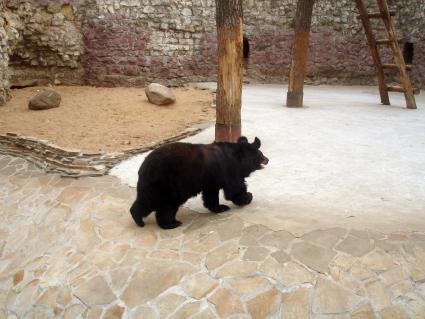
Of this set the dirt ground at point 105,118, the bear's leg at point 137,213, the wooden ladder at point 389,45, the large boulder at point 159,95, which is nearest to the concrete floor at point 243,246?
the bear's leg at point 137,213

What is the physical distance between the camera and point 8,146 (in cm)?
725

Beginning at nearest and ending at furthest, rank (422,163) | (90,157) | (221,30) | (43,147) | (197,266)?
1. (197,266)
2. (422,163)
3. (221,30)
4. (90,157)
5. (43,147)

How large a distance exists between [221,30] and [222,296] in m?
3.93

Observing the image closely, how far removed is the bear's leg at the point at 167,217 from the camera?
4.13m

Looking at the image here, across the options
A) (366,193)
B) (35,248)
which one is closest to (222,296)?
(366,193)

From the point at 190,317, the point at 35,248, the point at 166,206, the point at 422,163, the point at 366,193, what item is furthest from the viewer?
the point at 422,163

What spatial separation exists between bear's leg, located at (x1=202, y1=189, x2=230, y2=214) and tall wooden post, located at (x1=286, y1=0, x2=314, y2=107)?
586cm

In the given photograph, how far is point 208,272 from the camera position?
142 inches

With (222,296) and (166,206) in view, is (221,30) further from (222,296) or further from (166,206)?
(222,296)

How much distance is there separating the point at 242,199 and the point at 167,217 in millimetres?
797

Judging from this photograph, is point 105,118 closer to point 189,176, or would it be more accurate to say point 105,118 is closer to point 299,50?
point 299,50

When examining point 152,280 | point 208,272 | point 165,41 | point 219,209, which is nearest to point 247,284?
point 208,272

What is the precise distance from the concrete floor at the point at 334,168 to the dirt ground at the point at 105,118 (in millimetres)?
924

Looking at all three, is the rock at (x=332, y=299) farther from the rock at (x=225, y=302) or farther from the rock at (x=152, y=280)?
the rock at (x=152, y=280)
